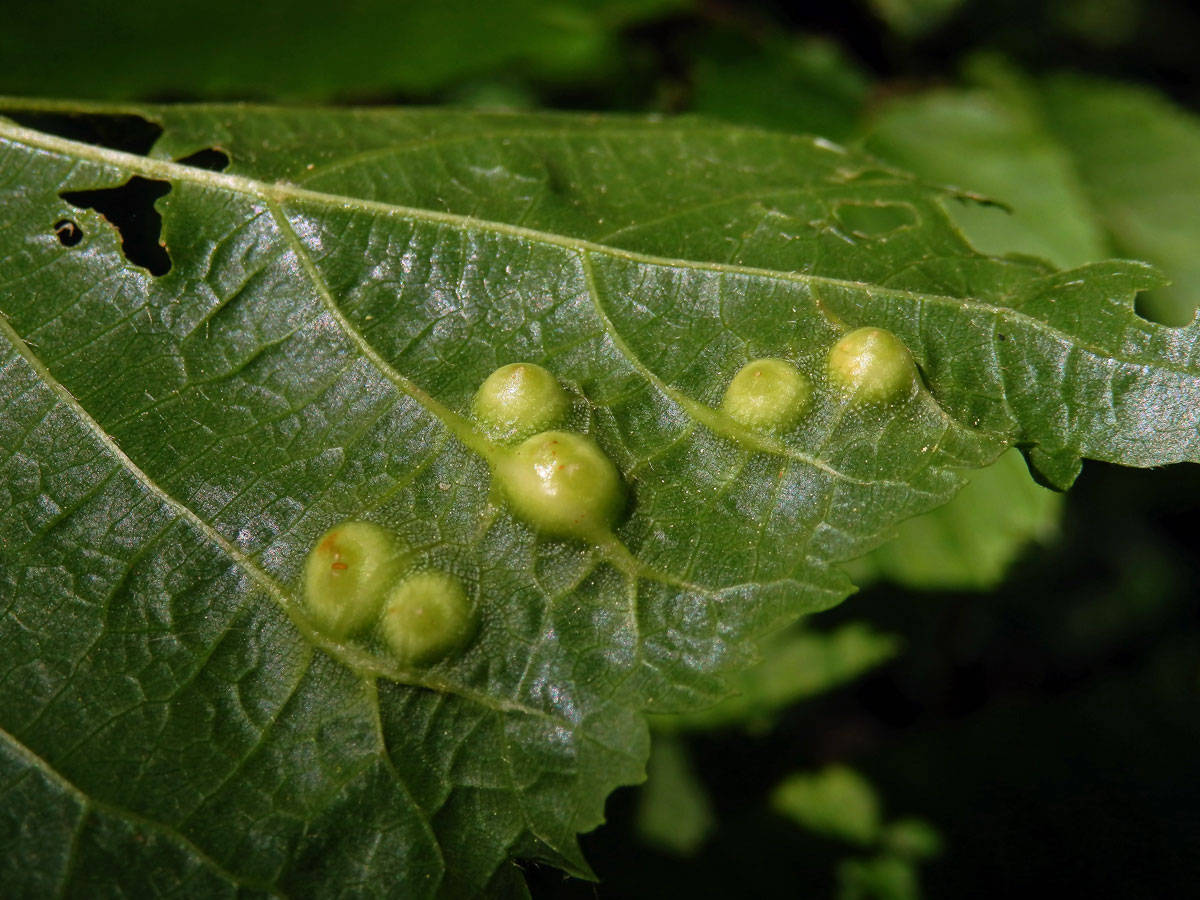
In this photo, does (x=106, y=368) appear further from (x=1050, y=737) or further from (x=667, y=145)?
(x=1050, y=737)

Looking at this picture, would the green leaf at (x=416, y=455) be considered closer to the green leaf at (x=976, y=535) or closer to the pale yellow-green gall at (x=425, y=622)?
the pale yellow-green gall at (x=425, y=622)

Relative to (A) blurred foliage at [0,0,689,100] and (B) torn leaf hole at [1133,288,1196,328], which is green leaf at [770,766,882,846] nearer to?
(B) torn leaf hole at [1133,288,1196,328]

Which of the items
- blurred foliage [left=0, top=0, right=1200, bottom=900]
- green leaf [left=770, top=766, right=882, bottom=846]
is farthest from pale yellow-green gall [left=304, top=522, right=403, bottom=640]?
green leaf [left=770, top=766, right=882, bottom=846]

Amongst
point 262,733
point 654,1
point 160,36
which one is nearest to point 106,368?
point 262,733

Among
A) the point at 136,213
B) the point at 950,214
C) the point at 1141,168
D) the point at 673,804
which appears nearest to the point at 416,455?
the point at 136,213

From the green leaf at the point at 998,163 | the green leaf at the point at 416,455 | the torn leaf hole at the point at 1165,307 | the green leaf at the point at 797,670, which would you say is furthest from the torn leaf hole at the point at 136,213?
the torn leaf hole at the point at 1165,307

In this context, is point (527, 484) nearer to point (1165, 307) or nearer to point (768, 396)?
point (768, 396)

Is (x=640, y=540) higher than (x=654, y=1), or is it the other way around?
(x=654, y=1)
